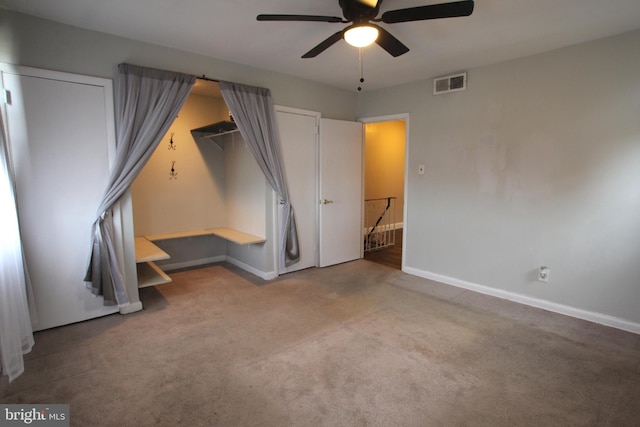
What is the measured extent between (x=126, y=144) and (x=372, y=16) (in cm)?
237

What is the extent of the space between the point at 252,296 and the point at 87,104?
242 cm

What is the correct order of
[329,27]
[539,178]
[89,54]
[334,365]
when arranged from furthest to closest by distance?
[539,178], [89,54], [329,27], [334,365]

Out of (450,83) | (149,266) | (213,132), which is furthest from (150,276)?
(450,83)

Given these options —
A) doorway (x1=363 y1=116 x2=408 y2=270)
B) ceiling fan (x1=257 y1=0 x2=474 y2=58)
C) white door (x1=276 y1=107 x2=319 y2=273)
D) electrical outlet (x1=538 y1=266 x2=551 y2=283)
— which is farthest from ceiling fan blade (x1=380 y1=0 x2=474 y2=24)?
doorway (x1=363 y1=116 x2=408 y2=270)

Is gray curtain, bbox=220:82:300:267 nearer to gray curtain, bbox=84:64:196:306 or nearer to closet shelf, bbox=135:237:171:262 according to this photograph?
gray curtain, bbox=84:64:196:306

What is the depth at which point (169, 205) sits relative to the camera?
15.1 feet

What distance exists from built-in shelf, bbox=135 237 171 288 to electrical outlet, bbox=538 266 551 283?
3.85 m

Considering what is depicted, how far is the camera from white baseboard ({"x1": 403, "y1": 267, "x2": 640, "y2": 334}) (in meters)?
2.95

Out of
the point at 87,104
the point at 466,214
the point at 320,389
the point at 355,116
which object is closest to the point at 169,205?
the point at 87,104

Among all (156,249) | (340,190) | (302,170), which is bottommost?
(156,249)

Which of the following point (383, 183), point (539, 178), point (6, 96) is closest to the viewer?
point (6, 96)

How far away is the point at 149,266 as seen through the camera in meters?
3.91

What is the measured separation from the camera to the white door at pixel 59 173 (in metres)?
2.64

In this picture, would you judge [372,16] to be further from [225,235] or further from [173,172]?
[173,172]
